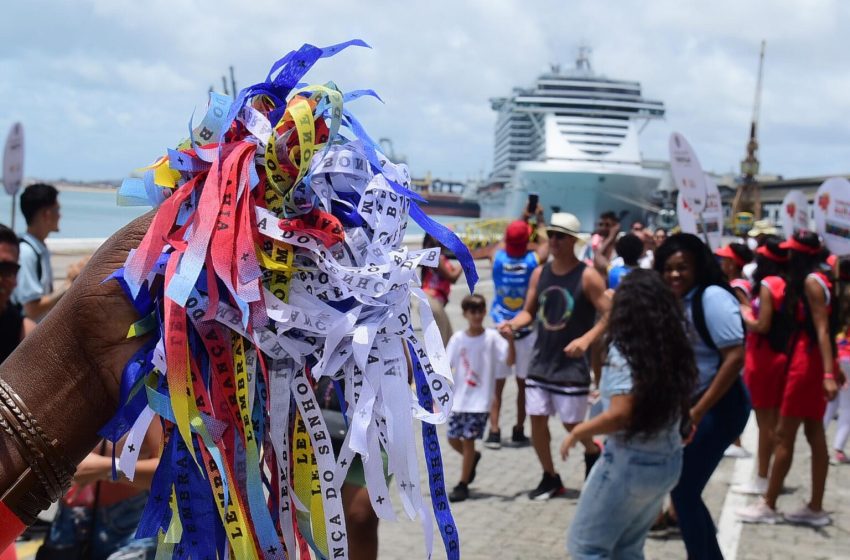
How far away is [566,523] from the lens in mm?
6270

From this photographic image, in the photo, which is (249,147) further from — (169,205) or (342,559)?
(342,559)

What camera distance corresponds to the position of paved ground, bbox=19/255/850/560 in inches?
224

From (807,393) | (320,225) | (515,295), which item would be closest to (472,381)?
(515,295)

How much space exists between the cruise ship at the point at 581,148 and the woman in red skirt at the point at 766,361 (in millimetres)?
48446

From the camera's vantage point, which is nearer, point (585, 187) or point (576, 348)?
point (576, 348)

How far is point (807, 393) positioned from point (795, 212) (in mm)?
4467

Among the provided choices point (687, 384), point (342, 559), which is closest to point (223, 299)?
point (342, 559)

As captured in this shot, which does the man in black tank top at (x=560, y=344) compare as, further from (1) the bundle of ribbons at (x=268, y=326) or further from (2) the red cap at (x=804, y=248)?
(1) the bundle of ribbons at (x=268, y=326)

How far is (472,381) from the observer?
23.9 ft

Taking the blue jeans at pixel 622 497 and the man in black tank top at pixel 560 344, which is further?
the man in black tank top at pixel 560 344

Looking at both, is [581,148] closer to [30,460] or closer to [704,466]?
[704,466]

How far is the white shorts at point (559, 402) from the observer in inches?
275

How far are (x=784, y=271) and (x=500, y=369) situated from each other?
2.53 m

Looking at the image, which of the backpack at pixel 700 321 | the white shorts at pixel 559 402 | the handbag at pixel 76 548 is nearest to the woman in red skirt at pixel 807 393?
the white shorts at pixel 559 402
